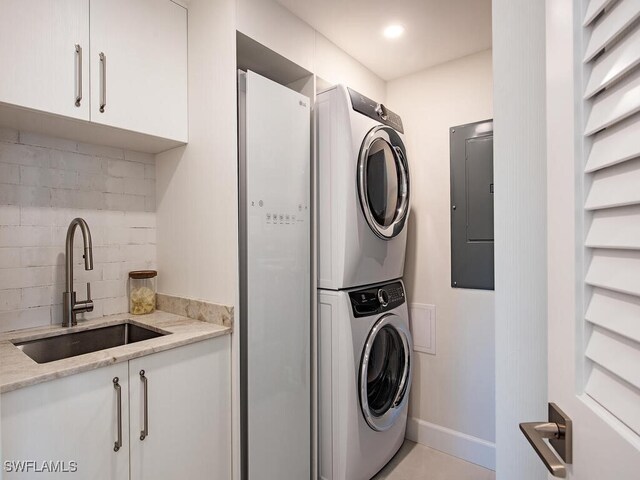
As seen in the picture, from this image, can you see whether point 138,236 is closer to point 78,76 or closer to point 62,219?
point 62,219

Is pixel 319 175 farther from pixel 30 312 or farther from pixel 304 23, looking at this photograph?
pixel 30 312

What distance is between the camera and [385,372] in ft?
6.86

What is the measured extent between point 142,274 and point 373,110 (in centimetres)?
145

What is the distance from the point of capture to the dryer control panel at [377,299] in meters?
1.81

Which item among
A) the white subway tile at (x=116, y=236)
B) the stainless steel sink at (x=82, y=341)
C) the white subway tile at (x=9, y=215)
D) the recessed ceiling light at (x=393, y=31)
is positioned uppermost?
the recessed ceiling light at (x=393, y=31)

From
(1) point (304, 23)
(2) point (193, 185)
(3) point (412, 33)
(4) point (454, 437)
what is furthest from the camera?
(4) point (454, 437)

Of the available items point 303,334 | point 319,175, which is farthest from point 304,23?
point 303,334

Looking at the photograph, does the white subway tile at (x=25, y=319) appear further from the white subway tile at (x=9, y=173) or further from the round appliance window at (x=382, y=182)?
the round appliance window at (x=382, y=182)

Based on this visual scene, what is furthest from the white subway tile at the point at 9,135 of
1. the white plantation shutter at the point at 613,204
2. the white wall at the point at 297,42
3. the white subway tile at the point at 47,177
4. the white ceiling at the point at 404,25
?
the white plantation shutter at the point at 613,204

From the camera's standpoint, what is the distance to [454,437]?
7.27 feet

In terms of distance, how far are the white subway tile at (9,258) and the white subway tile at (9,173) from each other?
0.91 ft

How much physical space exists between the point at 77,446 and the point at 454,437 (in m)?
2.05

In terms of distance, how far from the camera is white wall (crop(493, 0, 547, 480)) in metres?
0.79

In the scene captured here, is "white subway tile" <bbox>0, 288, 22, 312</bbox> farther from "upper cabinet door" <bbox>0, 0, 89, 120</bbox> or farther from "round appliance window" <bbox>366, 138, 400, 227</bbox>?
"round appliance window" <bbox>366, 138, 400, 227</bbox>
